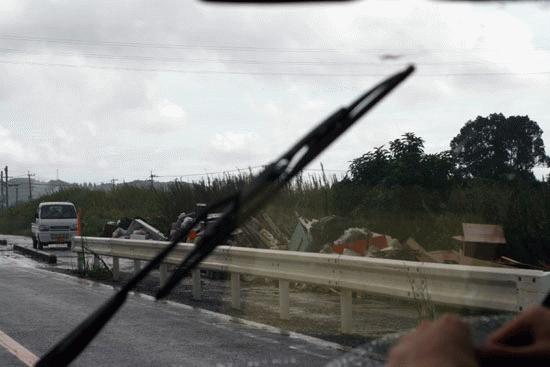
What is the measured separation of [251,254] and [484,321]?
8532 millimetres

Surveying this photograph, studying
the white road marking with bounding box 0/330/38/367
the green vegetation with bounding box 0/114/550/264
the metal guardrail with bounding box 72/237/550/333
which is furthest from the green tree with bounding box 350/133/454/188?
the white road marking with bounding box 0/330/38/367

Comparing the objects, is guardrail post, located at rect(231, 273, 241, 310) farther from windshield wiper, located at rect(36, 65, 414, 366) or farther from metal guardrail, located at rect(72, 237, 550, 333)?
windshield wiper, located at rect(36, 65, 414, 366)

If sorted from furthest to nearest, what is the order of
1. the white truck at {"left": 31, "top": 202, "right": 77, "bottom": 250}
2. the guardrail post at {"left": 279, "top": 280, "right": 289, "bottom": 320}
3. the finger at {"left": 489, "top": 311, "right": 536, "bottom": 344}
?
the white truck at {"left": 31, "top": 202, "right": 77, "bottom": 250}, the guardrail post at {"left": 279, "top": 280, "right": 289, "bottom": 320}, the finger at {"left": 489, "top": 311, "right": 536, "bottom": 344}

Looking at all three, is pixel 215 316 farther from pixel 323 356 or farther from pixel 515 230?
pixel 515 230

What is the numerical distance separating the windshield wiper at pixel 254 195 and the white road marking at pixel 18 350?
20.0 feet

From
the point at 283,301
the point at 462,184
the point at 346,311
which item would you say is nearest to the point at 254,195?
the point at 462,184

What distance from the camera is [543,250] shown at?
24.5 feet

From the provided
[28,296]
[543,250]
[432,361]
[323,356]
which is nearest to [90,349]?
[323,356]

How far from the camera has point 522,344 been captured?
1.96 metres

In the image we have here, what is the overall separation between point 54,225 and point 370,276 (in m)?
29.0

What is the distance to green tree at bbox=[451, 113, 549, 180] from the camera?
9.01 ft

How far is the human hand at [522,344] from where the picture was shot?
1806mm

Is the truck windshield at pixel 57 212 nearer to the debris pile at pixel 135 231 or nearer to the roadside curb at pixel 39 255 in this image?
the roadside curb at pixel 39 255

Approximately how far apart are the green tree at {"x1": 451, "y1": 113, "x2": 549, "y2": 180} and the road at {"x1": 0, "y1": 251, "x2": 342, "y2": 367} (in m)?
4.62
